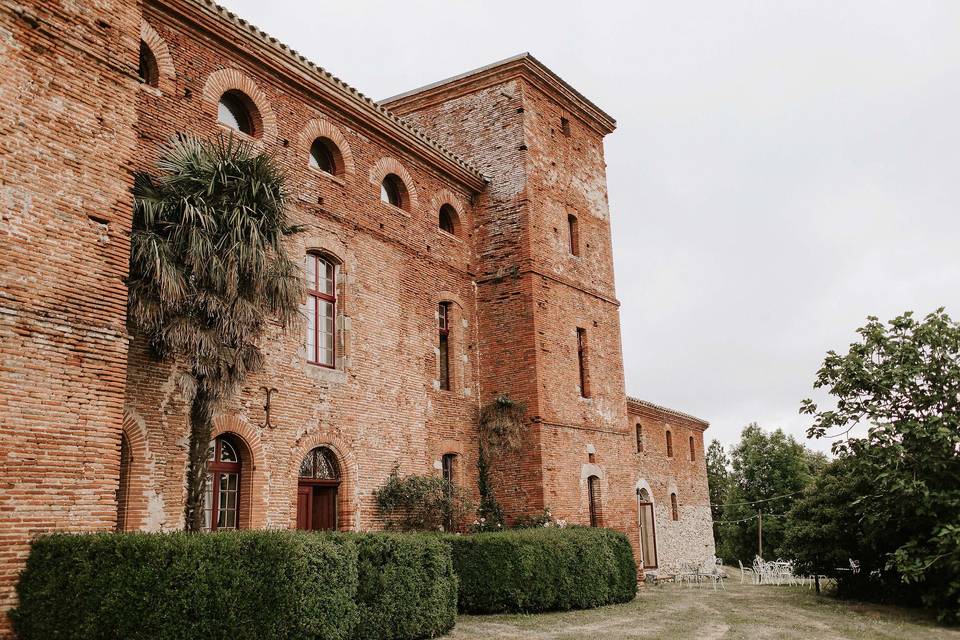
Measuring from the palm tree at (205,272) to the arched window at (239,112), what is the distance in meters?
2.55

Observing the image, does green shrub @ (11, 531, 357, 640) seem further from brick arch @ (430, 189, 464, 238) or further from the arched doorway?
brick arch @ (430, 189, 464, 238)

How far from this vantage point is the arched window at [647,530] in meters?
27.7

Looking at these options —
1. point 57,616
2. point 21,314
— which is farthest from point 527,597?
point 21,314

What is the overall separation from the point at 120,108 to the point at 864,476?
48.5ft

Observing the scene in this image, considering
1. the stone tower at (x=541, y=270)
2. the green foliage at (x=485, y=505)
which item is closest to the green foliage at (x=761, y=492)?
the stone tower at (x=541, y=270)

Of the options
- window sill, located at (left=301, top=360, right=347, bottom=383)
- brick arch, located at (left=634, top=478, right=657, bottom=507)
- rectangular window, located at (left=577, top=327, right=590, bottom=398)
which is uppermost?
rectangular window, located at (left=577, top=327, right=590, bottom=398)

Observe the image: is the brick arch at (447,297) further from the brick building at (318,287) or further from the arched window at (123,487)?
the arched window at (123,487)

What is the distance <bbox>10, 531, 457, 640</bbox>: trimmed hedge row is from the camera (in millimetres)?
8273

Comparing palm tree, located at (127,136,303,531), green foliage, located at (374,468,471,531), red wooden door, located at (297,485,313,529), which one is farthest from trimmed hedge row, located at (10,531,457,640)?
green foliage, located at (374,468,471,531)

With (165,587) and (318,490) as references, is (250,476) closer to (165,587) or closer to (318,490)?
(318,490)

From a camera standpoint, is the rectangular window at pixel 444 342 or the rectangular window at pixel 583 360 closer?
the rectangular window at pixel 444 342

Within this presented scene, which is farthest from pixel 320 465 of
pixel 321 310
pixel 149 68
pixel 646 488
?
pixel 646 488

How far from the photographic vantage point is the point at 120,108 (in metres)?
10.3

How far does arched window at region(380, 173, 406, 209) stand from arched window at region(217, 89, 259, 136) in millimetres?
3709
